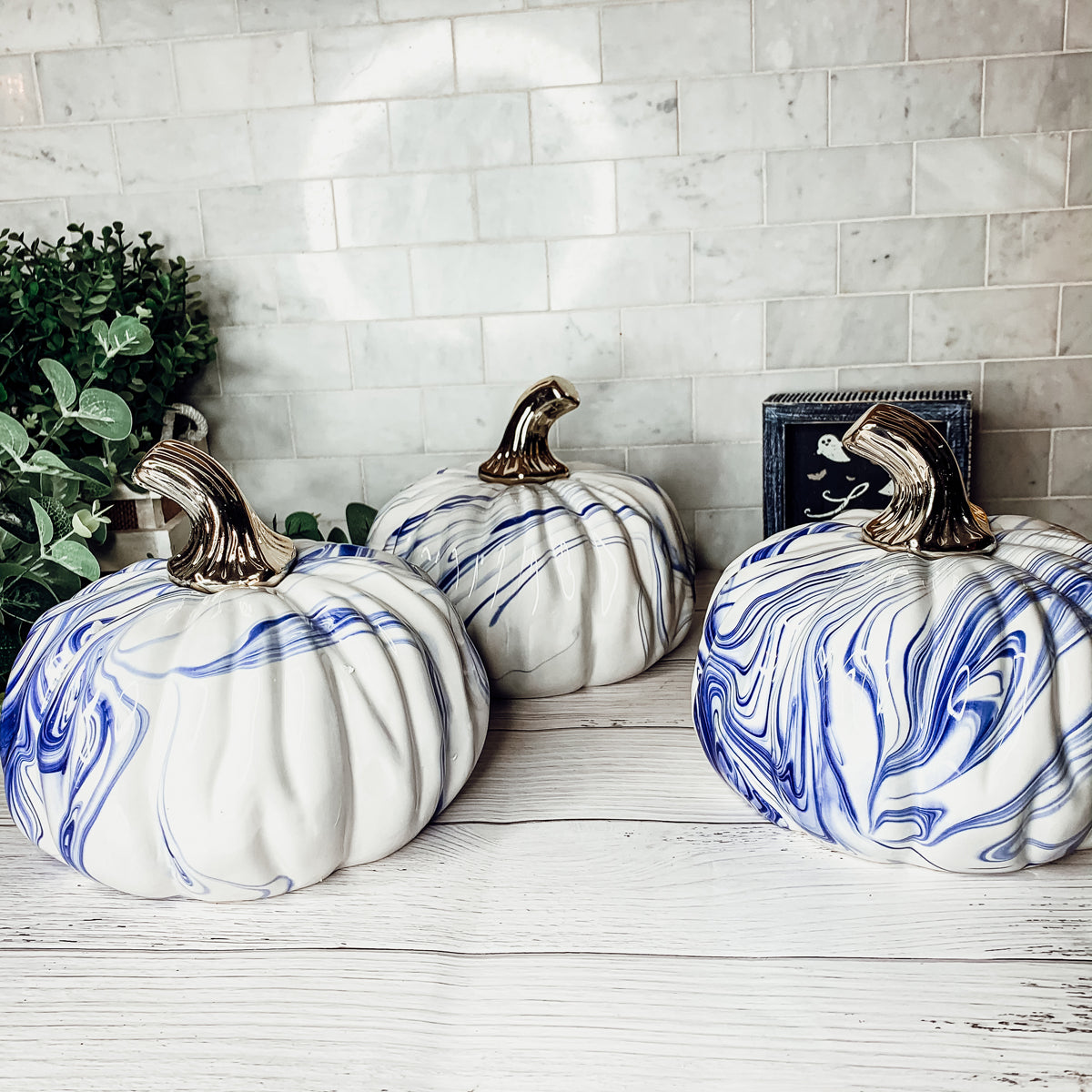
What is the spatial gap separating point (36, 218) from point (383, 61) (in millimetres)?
529

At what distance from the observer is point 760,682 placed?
775mm

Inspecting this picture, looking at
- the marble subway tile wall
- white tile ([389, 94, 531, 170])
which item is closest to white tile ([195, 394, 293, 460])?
the marble subway tile wall

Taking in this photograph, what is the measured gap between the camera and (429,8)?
1.32m

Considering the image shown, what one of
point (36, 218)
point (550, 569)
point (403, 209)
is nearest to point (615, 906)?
point (550, 569)

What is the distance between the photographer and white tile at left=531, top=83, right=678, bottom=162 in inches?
52.1

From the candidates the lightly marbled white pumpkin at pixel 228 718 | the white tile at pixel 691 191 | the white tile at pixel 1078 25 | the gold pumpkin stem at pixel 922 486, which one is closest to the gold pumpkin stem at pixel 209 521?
the lightly marbled white pumpkin at pixel 228 718

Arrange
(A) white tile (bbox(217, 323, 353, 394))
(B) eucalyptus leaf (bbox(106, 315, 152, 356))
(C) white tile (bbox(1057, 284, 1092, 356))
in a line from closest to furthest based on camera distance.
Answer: (B) eucalyptus leaf (bbox(106, 315, 152, 356)), (C) white tile (bbox(1057, 284, 1092, 356)), (A) white tile (bbox(217, 323, 353, 394))

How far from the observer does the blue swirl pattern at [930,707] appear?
677 mm

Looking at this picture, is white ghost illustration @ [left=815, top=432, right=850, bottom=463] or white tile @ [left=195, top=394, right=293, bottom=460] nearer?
white ghost illustration @ [left=815, top=432, right=850, bottom=463]

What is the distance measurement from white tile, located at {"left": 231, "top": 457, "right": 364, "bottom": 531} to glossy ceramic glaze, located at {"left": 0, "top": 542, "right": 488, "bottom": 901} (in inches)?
28.1

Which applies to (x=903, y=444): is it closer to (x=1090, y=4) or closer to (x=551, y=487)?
(x=551, y=487)

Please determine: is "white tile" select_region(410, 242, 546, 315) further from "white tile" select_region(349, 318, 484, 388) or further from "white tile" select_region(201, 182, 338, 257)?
"white tile" select_region(201, 182, 338, 257)

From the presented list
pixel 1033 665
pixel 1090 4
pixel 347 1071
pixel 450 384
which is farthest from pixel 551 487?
pixel 1090 4

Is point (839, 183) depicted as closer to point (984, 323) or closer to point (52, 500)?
point (984, 323)
